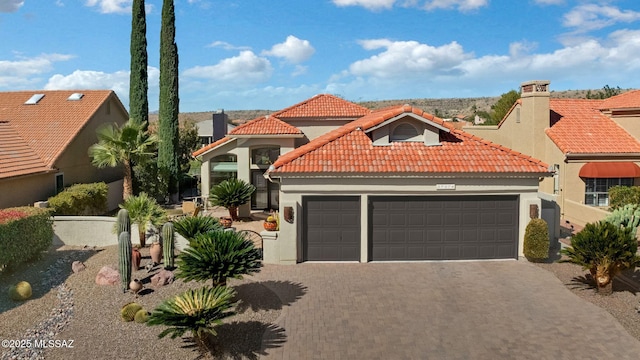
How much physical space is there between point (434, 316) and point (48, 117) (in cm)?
2521

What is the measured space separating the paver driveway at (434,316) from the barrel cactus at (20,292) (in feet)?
21.9

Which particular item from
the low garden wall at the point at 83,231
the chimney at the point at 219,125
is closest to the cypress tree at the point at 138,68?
the chimney at the point at 219,125

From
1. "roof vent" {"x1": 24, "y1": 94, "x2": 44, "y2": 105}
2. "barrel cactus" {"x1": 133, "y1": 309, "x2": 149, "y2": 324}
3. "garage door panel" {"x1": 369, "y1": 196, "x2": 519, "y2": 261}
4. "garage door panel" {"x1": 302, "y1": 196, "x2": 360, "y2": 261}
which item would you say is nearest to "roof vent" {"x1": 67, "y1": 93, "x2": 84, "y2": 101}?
"roof vent" {"x1": 24, "y1": 94, "x2": 44, "y2": 105}

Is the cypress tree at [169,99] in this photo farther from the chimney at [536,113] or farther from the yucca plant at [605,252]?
the yucca plant at [605,252]

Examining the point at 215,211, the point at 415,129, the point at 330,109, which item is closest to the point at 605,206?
the point at 415,129

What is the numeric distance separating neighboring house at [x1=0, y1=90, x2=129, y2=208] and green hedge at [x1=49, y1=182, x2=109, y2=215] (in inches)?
48.3

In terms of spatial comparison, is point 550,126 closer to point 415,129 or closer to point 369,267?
point 415,129

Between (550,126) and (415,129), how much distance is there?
13.3 meters

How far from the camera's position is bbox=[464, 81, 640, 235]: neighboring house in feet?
84.7

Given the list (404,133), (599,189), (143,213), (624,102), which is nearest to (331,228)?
(404,133)

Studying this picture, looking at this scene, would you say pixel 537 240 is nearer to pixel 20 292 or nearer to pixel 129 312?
pixel 129 312

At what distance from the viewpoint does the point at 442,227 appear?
17859mm

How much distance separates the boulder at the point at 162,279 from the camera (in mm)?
14906

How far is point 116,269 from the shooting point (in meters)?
16.0
